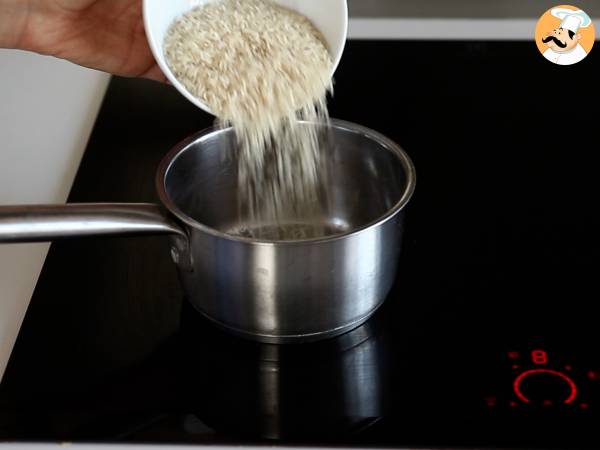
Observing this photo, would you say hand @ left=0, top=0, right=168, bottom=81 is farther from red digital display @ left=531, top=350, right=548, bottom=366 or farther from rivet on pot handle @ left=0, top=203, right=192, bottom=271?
red digital display @ left=531, top=350, right=548, bottom=366

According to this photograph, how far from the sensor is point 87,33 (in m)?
1.02

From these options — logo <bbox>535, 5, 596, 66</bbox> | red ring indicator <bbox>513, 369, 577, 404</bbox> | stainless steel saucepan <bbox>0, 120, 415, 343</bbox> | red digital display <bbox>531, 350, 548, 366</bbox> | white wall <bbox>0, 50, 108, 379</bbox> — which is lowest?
red ring indicator <bbox>513, 369, 577, 404</bbox>

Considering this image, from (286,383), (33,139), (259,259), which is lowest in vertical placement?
(286,383)

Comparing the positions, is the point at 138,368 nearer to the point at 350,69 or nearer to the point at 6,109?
the point at 6,109

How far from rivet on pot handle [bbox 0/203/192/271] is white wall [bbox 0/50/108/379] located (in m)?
0.13

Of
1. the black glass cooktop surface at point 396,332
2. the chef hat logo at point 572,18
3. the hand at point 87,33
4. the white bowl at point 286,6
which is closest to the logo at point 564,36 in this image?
the chef hat logo at point 572,18

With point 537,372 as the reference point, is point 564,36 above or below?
above

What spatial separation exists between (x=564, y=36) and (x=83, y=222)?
83 cm

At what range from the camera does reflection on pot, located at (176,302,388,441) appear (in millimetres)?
705

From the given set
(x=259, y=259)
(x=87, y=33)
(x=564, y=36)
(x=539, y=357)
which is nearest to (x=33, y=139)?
(x=87, y=33)

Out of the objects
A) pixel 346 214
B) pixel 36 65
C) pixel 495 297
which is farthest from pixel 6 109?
pixel 495 297

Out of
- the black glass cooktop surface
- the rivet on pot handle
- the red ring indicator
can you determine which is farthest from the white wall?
the red ring indicator

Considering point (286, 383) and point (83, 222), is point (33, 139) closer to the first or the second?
A: point (83, 222)

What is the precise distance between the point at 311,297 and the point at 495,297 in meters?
0.20
